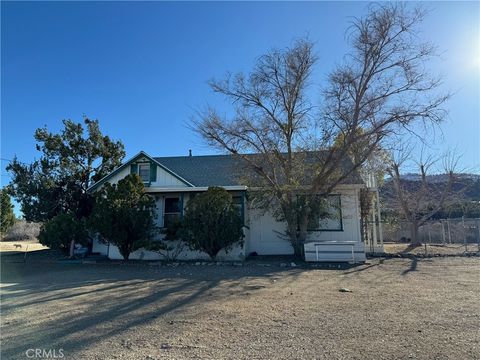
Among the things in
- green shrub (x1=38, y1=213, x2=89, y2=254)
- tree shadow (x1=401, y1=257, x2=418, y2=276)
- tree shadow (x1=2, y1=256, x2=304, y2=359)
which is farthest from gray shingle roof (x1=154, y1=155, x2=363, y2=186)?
green shrub (x1=38, y1=213, x2=89, y2=254)

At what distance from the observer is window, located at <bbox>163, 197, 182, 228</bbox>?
17.3 meters

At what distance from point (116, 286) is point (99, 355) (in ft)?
17.3

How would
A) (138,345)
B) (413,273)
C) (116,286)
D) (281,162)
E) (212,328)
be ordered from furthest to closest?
(281,162) < (413,273) < (116,286) < (212,328) < (138,345)

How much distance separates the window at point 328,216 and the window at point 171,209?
6.03m

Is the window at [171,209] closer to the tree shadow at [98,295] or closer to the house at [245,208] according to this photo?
the house at [245,208]

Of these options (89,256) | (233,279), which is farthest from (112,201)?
(233,279)

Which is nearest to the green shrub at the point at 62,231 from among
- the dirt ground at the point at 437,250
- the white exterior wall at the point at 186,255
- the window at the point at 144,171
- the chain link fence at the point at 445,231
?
the white exterior wall at the point at 186,255

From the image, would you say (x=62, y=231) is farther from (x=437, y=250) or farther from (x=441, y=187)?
(x=441, y=187)

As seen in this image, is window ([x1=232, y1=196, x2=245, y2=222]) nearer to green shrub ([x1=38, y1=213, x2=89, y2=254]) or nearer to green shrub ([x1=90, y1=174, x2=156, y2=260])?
green shrub ([x1=90, y1=174, x2=156, y2=260])

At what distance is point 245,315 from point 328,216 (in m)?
10.8

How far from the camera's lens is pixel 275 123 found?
51.3 ft

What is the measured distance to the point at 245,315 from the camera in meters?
6.48

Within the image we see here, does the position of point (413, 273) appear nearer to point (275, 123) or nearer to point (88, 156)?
point (275, 123)

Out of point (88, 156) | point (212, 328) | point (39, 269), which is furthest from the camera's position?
point (88, 156)
